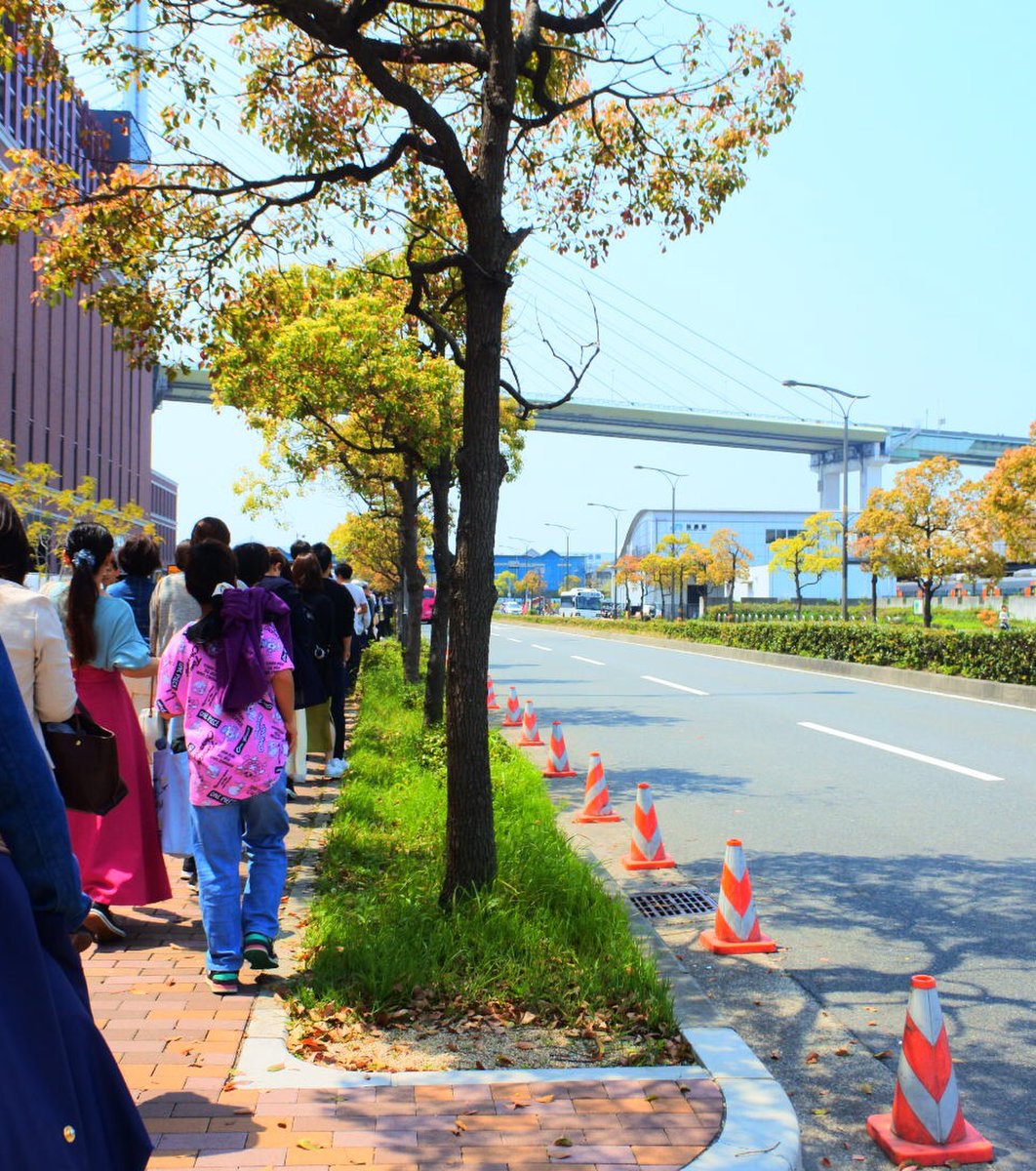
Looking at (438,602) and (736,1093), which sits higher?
(438,602)

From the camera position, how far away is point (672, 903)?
6254 millimetres

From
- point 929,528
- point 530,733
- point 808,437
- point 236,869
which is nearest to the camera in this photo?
point 236,869

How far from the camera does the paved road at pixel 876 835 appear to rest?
4.54 m

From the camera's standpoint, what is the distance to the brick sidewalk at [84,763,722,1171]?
10.2ft


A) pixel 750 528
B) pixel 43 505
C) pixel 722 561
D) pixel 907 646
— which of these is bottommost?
pixel 907 646

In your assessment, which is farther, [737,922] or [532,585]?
[532,585]

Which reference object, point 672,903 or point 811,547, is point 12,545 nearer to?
point 672,903

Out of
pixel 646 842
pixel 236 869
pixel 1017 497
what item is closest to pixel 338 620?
pixel 646 842

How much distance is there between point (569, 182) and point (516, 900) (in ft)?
15.6

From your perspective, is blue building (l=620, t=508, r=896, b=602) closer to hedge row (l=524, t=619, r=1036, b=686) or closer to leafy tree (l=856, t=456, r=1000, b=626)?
leafy tree (l=856, t=456, r=1000, b=626)

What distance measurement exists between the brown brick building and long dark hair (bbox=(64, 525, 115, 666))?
2429cm

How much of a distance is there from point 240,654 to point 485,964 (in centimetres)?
154

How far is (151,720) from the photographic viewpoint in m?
5.78

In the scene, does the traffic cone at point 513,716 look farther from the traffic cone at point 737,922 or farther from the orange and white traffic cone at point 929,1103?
the orange and white traffic cone at point 929,1103
